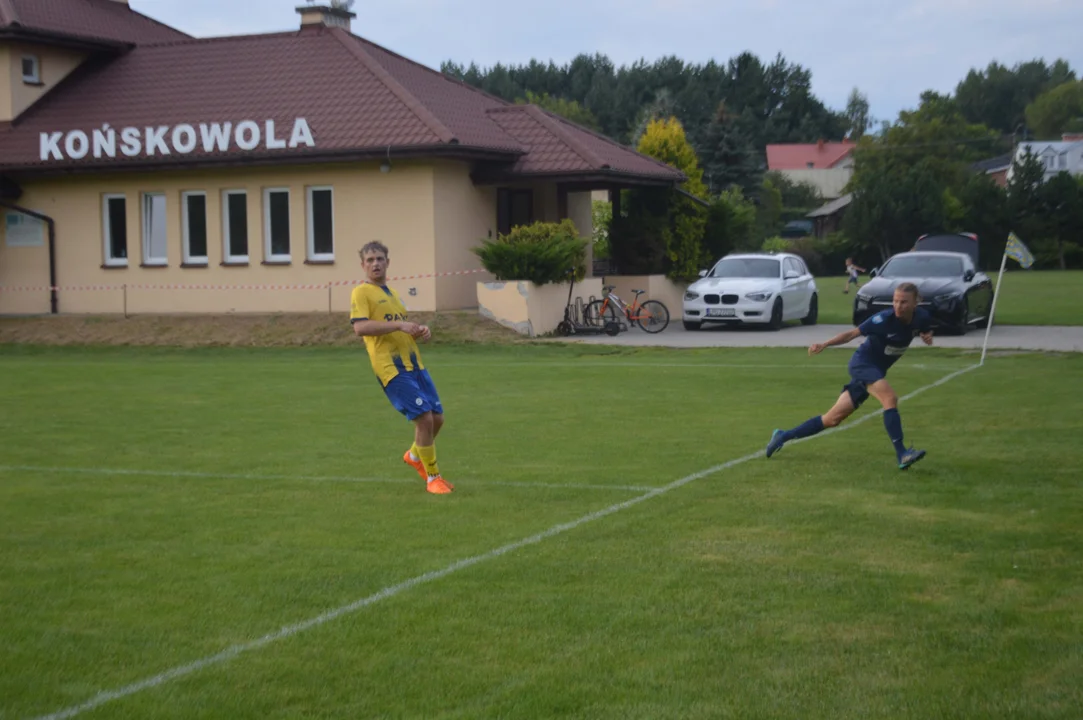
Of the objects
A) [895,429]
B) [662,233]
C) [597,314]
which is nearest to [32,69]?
[597,314]

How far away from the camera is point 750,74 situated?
131 m

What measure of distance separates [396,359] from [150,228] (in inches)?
952

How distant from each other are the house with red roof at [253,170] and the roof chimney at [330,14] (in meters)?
0.09

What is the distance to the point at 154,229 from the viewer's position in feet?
107

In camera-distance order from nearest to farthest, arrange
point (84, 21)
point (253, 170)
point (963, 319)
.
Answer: point (963, 319) < point (253, 170) < point (84, 21)

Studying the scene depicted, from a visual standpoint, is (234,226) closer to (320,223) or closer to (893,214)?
(320,223)

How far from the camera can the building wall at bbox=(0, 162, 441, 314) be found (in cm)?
2991

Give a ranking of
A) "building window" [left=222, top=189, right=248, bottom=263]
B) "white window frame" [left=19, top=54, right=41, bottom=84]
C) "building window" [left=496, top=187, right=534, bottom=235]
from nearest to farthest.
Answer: "building window" [left=222, top=189, right=248, bottom=263]
"building window" [left=496, top=187, right=534, bottom=235]
"white window frame" [left=19, top=54, right=41, bottom=84]

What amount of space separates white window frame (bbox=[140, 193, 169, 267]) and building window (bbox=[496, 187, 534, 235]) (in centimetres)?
810

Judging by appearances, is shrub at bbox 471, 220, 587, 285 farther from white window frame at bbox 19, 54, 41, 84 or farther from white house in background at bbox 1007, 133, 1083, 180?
white house in background at bbox 1007, 133, 1083, 180

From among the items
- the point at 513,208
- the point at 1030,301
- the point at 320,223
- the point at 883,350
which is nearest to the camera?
the point at 883,350

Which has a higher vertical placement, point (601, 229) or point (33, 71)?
point (33, 71)

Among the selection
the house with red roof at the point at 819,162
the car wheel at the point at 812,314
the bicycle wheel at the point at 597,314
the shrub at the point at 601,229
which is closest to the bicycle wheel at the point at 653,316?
the bicycle wheel at the point at 597,314

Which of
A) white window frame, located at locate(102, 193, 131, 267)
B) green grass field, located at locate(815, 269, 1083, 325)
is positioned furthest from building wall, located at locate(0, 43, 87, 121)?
green grass field, located at locate(815, 269, 1083, 325)
